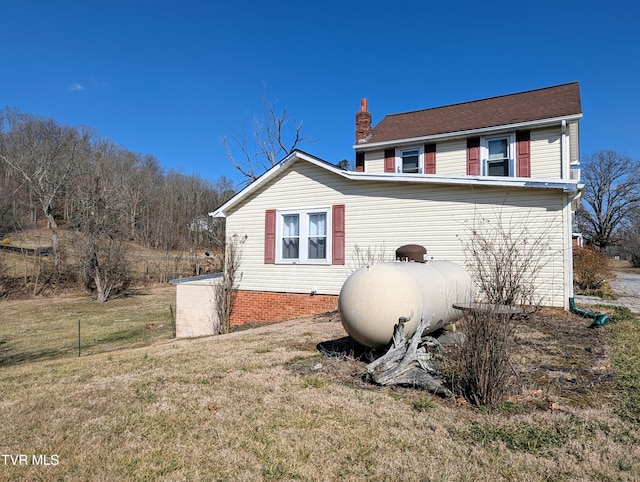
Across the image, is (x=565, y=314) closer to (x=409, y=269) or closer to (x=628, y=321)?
(x=628, y=321)

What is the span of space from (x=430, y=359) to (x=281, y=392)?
212cm

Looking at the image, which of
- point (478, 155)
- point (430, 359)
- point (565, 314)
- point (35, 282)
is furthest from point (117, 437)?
point (35, 282)

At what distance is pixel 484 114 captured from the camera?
14.2 meters

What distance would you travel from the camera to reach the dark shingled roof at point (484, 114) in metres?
12.7

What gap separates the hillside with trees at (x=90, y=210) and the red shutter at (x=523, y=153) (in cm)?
1765

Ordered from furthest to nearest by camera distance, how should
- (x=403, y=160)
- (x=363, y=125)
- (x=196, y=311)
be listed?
(x=363, y=125), (x=403, y=160), (x=196, y=311)

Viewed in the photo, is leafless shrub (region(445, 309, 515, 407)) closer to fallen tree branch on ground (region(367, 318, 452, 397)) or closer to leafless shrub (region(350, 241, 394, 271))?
fallen tree branch on ground (region(367, 318, 452, 397))

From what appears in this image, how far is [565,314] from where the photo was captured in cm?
945

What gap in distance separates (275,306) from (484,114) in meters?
9.97

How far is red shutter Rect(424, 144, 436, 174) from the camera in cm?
1417

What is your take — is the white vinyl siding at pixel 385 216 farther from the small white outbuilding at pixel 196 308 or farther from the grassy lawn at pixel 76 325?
the grassy lawn at pixel 76 325

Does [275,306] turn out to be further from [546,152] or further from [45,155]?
[45,155]

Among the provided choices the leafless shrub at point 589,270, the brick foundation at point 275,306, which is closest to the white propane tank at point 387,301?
the brick foundation at point 275,306

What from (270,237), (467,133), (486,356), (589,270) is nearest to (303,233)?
(270,237)
